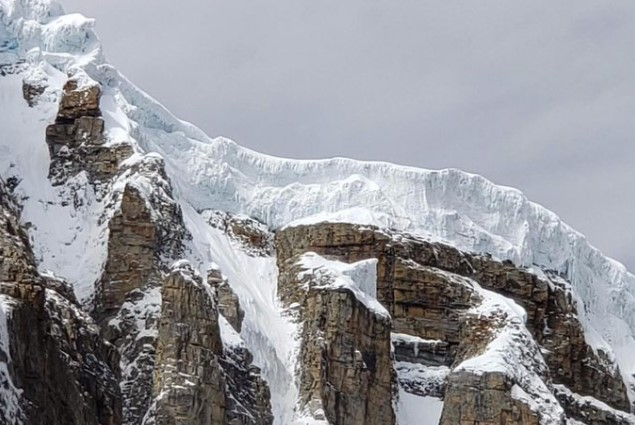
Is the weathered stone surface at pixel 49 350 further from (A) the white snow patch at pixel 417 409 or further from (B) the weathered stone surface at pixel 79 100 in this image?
(A) the white snow patch at pixel 417 409

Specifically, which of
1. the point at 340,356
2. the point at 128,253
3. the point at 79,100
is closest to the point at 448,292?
the point at 340,356

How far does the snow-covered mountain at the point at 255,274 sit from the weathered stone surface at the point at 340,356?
0.17 metres

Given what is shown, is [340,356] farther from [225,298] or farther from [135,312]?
[135,312]

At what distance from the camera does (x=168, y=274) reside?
146750 millimetres

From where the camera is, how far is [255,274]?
178 m

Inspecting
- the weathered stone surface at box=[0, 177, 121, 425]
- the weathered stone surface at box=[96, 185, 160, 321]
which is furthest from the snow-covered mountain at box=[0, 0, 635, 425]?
the weathered stone surface at box=[0, 177, 121, 425]

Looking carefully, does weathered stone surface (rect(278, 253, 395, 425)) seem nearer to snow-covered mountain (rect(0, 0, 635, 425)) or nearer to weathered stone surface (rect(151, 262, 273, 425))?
snow-covered mountain (rect(0, 0, 635, 425))

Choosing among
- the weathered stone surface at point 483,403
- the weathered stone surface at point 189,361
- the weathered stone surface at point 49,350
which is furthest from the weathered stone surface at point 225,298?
the weathered stone surface at point 49,350

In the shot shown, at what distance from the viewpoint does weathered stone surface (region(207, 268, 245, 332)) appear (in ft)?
511

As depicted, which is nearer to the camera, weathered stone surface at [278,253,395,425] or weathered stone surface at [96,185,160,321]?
weathered stone surface at [96,185,160,321]

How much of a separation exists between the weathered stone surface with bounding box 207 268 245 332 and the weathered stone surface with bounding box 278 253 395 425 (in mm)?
8557

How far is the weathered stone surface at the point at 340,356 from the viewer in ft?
532

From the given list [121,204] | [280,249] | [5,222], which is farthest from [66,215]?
[5,222]

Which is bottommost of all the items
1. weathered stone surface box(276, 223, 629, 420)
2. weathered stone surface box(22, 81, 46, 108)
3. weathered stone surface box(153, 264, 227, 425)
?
weathered stone surface box(153, 264, 227, 425)
